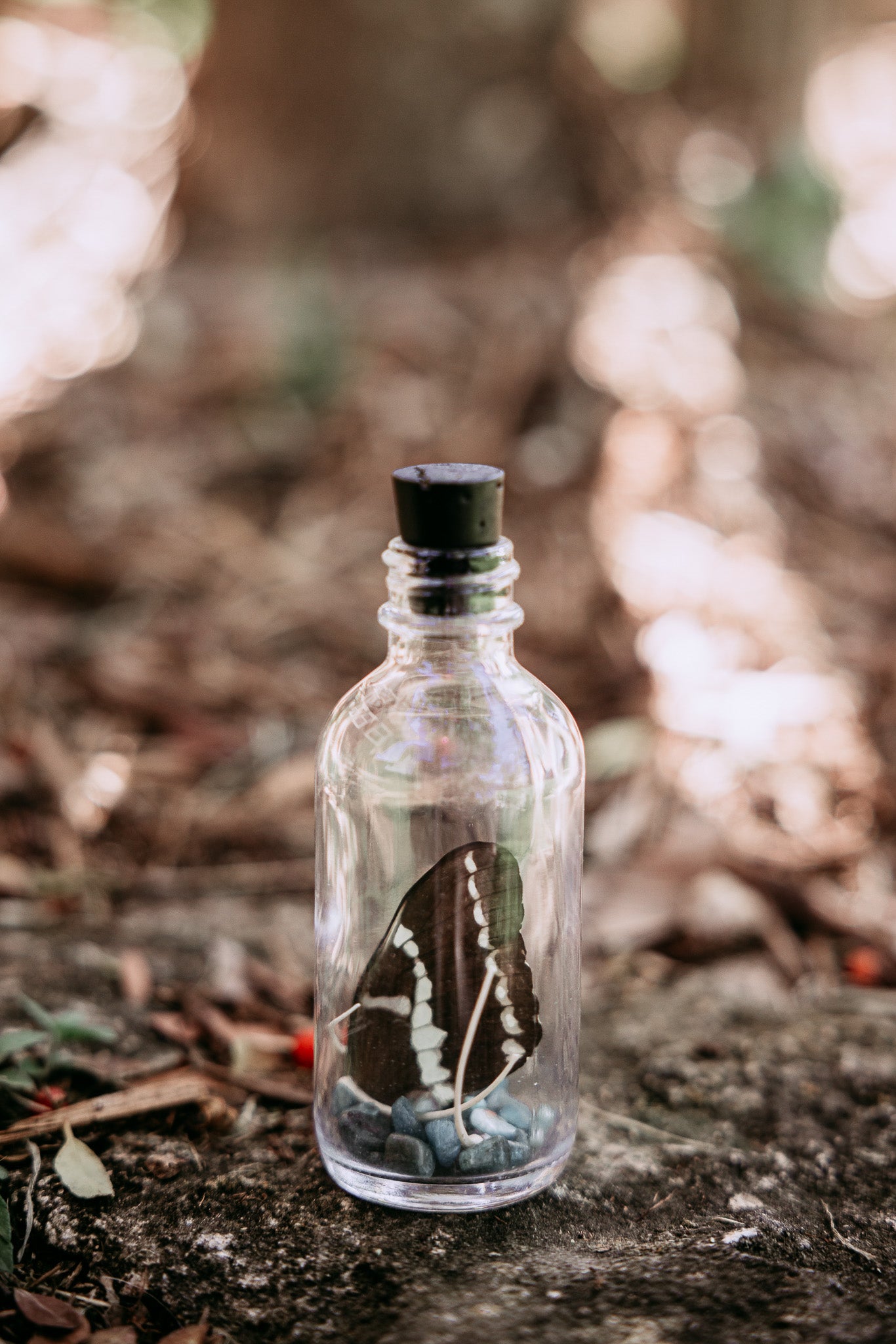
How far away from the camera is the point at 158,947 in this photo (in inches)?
76.0

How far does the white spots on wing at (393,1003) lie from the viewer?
1.29 meters

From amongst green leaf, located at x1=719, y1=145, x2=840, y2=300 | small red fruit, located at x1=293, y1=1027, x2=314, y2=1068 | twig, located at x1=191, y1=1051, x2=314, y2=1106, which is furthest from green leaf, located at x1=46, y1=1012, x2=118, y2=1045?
green leaf, located at x1=719, y1=145, x2=840, y2=300

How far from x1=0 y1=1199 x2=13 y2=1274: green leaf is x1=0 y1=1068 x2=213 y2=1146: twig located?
21 cm

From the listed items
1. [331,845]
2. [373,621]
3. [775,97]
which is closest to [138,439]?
[373,621]

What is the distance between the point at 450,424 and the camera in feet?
13.8

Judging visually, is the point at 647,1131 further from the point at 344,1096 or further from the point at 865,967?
the point at 865,967

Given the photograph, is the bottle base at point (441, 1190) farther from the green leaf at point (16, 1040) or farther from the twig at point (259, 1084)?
the green leaf at point (16, 1040)

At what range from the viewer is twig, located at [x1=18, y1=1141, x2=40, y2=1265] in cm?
125

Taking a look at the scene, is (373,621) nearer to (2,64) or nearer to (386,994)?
(386,994)

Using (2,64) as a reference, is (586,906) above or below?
below

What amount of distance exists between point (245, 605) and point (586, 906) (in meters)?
1.51

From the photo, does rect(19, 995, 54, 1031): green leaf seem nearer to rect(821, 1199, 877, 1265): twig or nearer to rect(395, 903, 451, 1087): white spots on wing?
rect(395, 903, 451, 1087): white spots on wing

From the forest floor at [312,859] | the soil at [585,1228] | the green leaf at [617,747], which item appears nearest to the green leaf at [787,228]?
the forest floor at [312,859]

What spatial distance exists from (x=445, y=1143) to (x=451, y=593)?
22.0 inches
